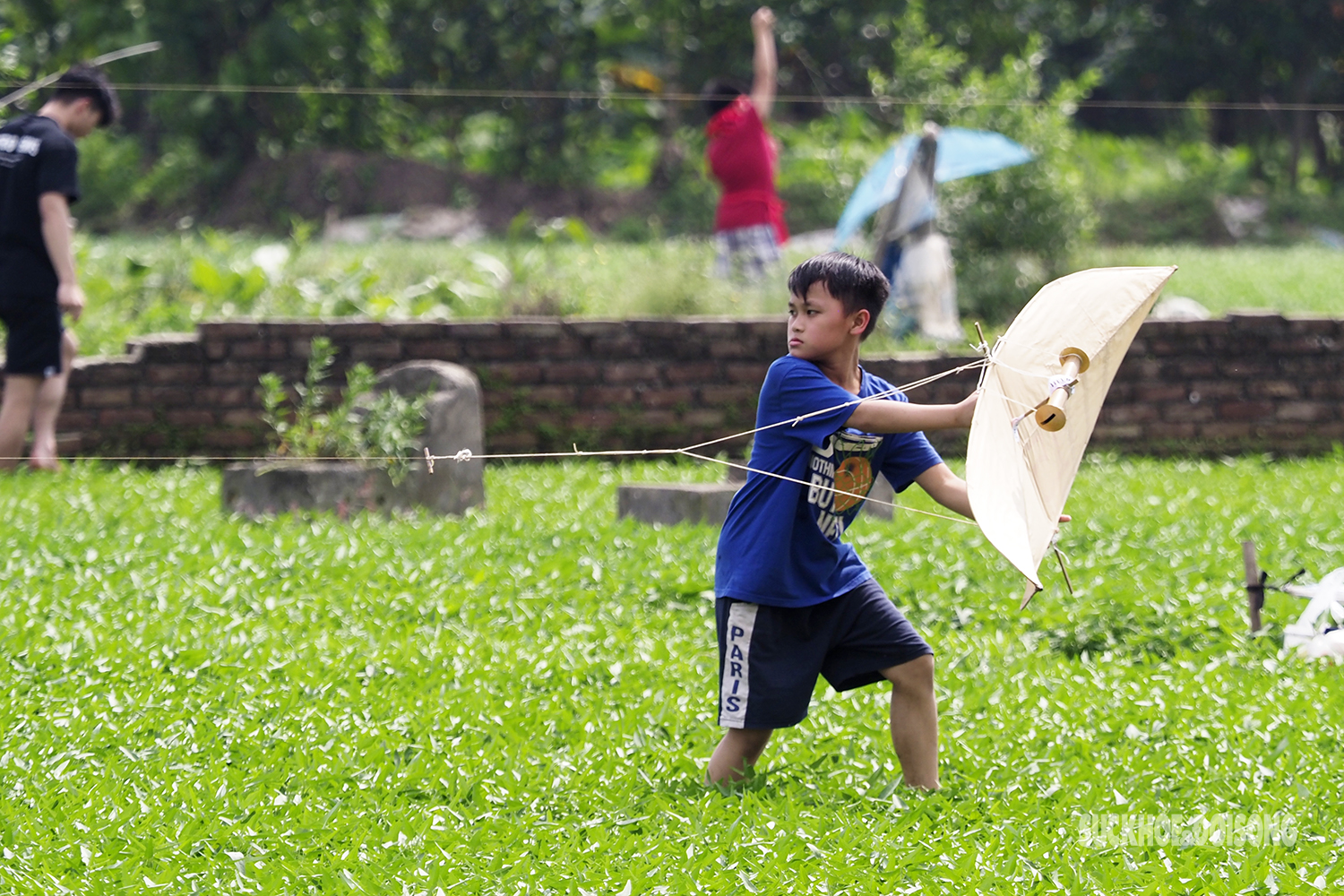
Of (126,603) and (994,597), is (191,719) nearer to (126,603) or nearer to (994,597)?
(126,603)

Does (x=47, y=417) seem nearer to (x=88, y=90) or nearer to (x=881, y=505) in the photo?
(x=88, y=90)

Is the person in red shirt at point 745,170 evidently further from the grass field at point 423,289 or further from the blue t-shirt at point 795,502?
the blue t-shirt at point 795,502

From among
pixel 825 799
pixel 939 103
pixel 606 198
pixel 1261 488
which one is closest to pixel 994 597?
pixel 825 799

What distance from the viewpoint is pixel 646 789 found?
335cm

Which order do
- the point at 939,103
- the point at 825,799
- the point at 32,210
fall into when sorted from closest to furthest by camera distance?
the point at 825,799 < the point at 32,210 < the point at 939,103

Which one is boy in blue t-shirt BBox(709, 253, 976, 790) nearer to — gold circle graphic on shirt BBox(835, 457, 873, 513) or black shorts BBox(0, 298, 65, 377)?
gold circle graphic on shirt BBox(835, 457, 873, 513)

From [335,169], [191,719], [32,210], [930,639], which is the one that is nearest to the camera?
[191,719]

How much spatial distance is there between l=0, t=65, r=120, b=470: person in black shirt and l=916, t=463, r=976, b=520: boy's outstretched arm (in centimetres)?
453

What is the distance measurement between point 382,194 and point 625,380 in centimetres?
1121

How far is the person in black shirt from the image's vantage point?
21.0ft

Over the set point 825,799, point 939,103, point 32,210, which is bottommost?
point 825,799

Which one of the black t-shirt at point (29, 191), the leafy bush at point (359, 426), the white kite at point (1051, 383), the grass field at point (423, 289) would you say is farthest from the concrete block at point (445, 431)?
the white kite at point (1051, 383)

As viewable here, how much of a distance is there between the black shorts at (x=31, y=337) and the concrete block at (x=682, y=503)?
2773 mm

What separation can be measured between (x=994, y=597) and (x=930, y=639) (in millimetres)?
501
